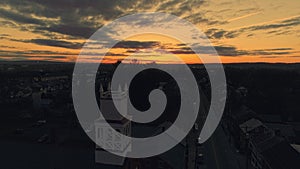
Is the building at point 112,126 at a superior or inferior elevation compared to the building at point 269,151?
superior

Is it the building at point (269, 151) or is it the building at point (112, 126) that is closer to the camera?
the building at point (112, 126)

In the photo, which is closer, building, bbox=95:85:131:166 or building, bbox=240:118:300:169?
building, bbox=95:85:131:166

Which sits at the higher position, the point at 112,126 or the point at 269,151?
the point at 112,126

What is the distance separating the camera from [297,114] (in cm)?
5238

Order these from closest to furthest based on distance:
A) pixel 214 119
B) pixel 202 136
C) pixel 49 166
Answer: pixel 49 166 → pixel 202 136 → pixel 214 119

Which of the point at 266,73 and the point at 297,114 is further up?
the point at 266,73

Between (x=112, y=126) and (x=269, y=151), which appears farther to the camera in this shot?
(x=269, y=151)

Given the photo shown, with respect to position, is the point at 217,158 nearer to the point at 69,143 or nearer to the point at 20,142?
the point at 69,143

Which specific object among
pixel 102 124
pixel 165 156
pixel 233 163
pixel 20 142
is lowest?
pixel 233 163

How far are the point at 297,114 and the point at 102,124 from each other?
47100mm

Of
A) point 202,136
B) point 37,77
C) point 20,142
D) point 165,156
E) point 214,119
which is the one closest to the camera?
point 20,142

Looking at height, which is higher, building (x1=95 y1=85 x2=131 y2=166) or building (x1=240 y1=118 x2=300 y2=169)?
building (x1=95 y1=85 x2=131 y2=166)

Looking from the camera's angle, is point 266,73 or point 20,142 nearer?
point 20,142

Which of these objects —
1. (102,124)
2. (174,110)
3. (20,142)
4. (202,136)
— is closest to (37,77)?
(174,110)
